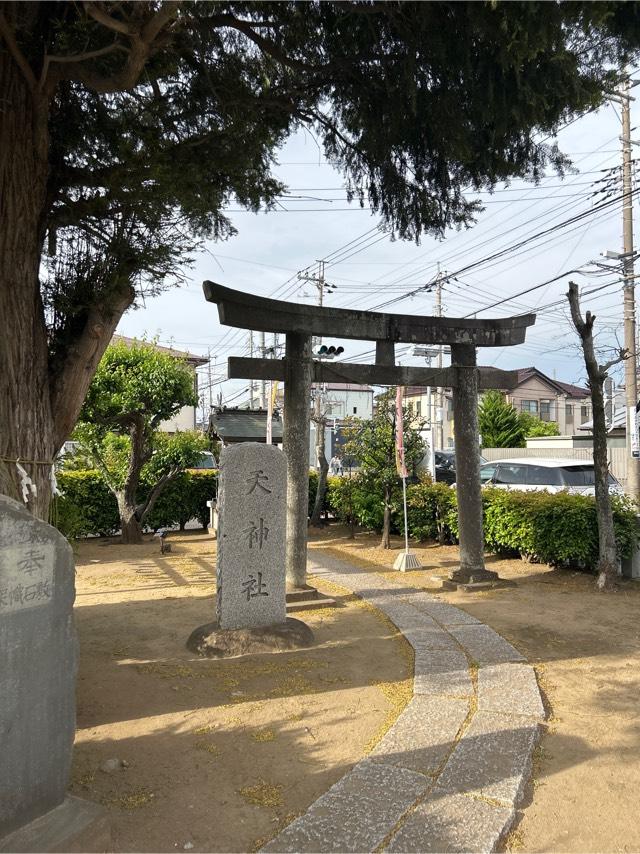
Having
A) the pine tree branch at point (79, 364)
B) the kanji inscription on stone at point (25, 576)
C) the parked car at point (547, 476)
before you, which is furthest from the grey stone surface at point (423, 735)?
the parked car at point (547, 476)

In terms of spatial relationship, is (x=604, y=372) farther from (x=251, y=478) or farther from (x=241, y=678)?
(x=241, y=678)

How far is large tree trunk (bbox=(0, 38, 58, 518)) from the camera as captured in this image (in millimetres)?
4465

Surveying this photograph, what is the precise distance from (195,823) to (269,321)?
19.1 feet

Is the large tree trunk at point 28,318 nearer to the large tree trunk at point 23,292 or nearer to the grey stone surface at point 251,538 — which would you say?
the large tree trunk at point 23,292

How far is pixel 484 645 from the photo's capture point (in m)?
6.00

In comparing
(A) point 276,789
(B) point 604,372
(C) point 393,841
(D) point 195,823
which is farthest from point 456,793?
(B) point 604,372

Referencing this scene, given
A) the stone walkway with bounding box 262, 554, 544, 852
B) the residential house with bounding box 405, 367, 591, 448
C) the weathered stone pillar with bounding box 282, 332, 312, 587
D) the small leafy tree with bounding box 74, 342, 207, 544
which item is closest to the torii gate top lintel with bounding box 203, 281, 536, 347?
the weathered stone pillar with bounding box 282, 332, 312, 587

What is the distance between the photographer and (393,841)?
9.18 feet

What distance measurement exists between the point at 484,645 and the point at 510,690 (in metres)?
1.26

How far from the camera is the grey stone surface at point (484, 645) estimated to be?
5590mm

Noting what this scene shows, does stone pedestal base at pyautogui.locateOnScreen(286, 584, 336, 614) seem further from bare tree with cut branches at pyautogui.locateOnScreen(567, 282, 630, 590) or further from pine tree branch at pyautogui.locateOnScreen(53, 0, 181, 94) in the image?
pine tree branch at pyautogui.locateOnScreen(53, 0, 181, 94)

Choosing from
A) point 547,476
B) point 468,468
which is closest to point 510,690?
point 468,468

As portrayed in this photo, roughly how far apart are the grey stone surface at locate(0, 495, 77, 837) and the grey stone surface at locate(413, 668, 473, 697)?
9.34ft

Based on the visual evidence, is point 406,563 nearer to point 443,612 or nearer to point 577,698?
point 443,612
